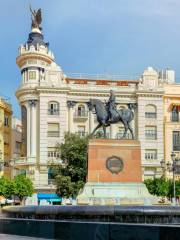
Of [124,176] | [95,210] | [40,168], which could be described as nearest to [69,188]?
[40,168]

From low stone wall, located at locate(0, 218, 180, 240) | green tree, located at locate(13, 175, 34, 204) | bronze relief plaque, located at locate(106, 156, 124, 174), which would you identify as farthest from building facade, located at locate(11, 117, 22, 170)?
low stone wall, located at locate(0, 218, 180, 240)

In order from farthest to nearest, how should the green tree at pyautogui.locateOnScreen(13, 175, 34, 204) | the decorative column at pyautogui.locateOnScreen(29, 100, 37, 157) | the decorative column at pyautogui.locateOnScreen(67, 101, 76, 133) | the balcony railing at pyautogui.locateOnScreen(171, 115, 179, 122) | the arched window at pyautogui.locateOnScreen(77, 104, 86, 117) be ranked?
1. the balcony railing at pyautogui.locateOnScreen(171, 115, 179, 122)
2. the arched window at pyautogui.locateOnScreen(77, 104, 86, 117)
3. the decorative column at pyautogui.locateOnScreen(67, 101, 76, 133)
4. the decorative column at pyautogui.locateOnScreen(29, 100, 37, 157)
5. the green tree at pyautogui.locateOnScreen(13, 175, 34, 204)

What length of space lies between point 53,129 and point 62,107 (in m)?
3.07

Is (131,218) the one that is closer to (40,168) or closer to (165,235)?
(165,235)

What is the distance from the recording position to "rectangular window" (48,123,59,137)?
223ft

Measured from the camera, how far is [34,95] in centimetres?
6869

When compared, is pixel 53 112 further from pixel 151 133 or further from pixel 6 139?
pixel 151 133

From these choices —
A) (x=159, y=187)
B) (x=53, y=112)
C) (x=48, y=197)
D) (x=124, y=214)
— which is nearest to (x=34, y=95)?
(x=53, y=112)

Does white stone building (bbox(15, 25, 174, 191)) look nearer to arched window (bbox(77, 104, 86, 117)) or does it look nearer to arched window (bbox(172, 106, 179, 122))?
arched window (bbox(77, 104, 86, 117))

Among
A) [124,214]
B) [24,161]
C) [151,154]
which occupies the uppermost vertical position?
[151,154]

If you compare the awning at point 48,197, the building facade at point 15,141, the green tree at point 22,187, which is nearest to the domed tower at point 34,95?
the awning at point 48,197

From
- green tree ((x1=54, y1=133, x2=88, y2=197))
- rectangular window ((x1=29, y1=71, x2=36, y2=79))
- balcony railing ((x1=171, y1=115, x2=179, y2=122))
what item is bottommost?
green tree ((x1=54, y1=133, x2=88, y2=197))

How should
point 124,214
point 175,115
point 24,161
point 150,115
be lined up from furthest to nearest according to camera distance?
point 175,115
point 150,115
point 24,161
point 124,214

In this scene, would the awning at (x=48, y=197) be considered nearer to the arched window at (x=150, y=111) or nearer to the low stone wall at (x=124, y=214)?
the arched window at (x=150, y=111)
